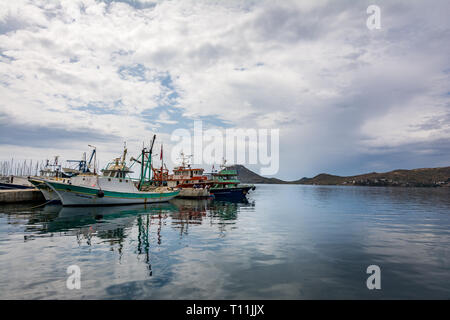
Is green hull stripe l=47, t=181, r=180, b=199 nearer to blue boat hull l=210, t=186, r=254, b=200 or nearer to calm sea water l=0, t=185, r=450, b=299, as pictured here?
calm sea water l=0, t=185, r=450, b=299

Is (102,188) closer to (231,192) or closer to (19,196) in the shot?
(19,196)

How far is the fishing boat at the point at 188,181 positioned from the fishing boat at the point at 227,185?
10.4ft

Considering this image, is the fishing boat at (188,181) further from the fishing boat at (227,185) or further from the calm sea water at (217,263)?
the calm sea water at (217,263)

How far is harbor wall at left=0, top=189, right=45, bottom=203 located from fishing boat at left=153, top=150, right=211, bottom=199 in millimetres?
27271

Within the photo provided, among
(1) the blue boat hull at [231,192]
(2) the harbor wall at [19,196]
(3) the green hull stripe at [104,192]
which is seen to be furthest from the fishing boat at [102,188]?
(1) the blue boat hull at [231,192]

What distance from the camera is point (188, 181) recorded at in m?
67.8

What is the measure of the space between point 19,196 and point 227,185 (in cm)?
5179

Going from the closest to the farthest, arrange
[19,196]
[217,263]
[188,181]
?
[217,263]
[19,196]
[188,181]

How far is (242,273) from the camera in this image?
33.8ft

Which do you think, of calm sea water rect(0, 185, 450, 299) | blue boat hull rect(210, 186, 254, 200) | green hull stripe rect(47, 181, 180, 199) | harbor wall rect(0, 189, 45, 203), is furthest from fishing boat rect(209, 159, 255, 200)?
calm sea water rect(0, 185, 450, 299)

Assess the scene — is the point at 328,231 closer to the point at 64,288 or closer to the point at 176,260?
the point at 176,260

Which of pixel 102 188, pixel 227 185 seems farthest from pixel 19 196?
pixel 227 185

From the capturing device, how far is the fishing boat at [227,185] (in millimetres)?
67875

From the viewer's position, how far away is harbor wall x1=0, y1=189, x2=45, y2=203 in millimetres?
38691
